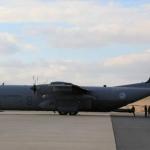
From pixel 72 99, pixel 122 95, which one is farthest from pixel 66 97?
pixel 122 95

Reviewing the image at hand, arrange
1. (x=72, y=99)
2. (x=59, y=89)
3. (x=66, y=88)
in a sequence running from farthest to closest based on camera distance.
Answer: (x=72, y=99) < (x=59, y=89) < (x=66, y=88)

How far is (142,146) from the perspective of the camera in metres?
17.4

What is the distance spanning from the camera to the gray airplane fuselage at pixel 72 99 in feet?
145

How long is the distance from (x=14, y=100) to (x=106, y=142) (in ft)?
86.9

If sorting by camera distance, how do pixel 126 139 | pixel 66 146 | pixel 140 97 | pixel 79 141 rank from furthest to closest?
pixel 140 97
pixel 126 139
pixel 79 141
pixel 66 146

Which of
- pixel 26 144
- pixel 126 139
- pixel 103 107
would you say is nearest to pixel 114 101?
pixel 103 107

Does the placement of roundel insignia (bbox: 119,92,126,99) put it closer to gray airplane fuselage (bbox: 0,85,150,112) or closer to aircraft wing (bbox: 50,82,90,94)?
gray airplane fuselage (bbox: 0,85,150,112)

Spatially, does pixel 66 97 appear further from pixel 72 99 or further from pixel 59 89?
pixel 59 89

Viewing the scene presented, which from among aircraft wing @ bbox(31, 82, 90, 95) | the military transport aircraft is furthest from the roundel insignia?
aircraft wing @ bbox(31, 82, 90, 95)

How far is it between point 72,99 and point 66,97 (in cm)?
56

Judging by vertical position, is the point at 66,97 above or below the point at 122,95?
below

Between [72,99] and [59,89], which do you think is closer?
[59,89]

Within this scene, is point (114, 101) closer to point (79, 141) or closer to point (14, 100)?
point (14, 100)

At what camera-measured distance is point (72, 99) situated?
147ft
